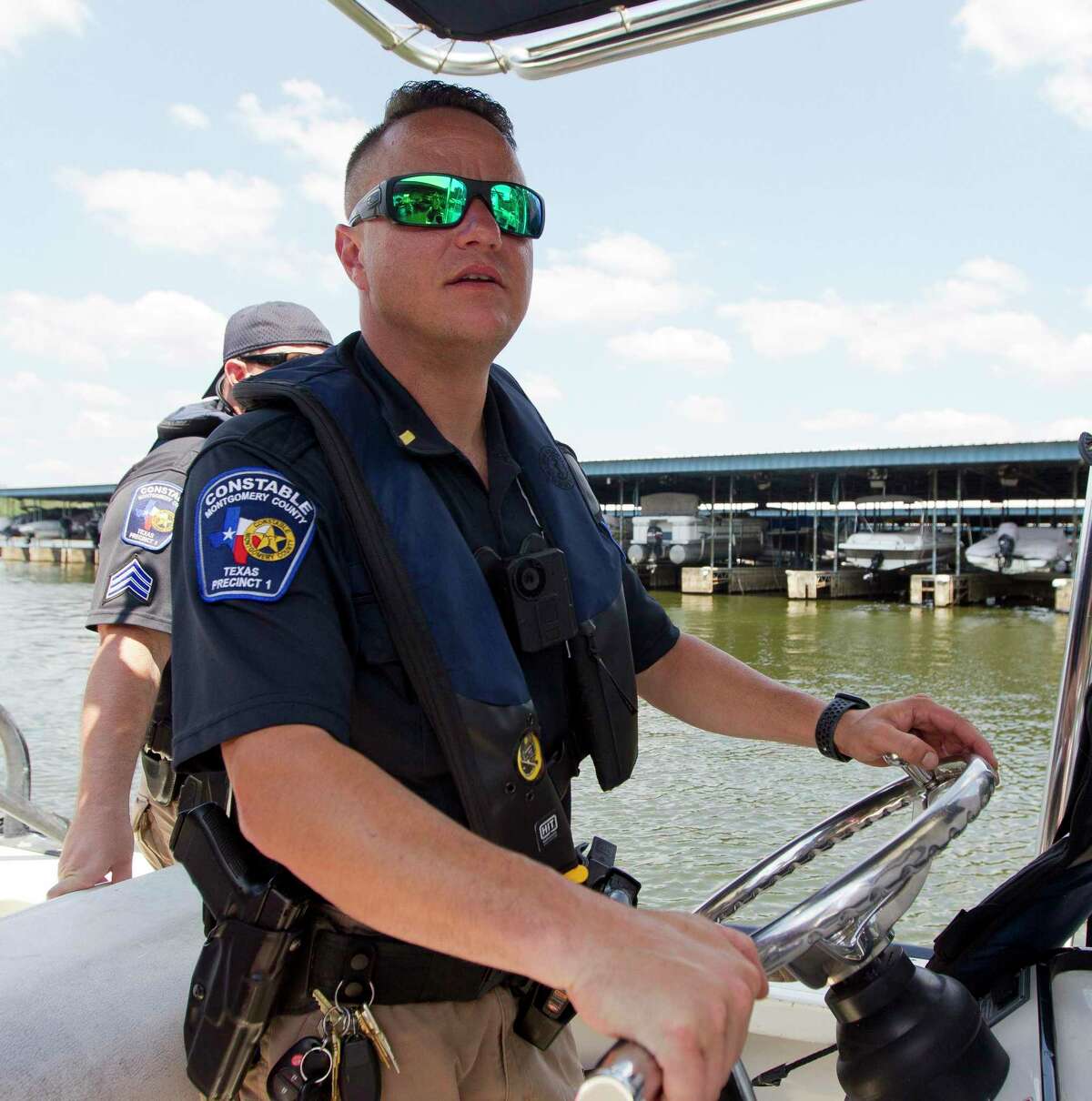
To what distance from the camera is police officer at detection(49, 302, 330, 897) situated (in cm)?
214

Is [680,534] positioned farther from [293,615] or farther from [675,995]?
[675,995]

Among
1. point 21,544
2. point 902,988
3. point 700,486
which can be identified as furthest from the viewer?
point 21,544

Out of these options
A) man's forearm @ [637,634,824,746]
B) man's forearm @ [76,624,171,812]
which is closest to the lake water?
man's forearm @ [637,634,824,746]

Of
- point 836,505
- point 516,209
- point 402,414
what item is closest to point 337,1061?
point 402,414

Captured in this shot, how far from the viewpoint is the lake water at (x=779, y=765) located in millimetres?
5824

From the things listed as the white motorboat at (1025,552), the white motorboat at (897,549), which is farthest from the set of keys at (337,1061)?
the white motorboat at (897,549)

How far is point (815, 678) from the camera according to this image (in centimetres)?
1366

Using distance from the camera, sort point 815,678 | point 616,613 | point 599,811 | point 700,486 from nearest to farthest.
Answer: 1. point 616,613
2. point 599,811
3. point 815,678
4. point 700,486

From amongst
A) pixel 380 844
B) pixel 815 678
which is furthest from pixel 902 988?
pixel 815 678

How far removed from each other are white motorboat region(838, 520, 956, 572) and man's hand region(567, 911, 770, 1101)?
118 ft

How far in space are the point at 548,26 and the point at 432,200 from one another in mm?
853

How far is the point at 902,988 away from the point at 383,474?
861 mm

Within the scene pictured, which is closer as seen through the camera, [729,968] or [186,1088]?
[729,968]

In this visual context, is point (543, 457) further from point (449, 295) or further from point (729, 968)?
point (729, 968)
